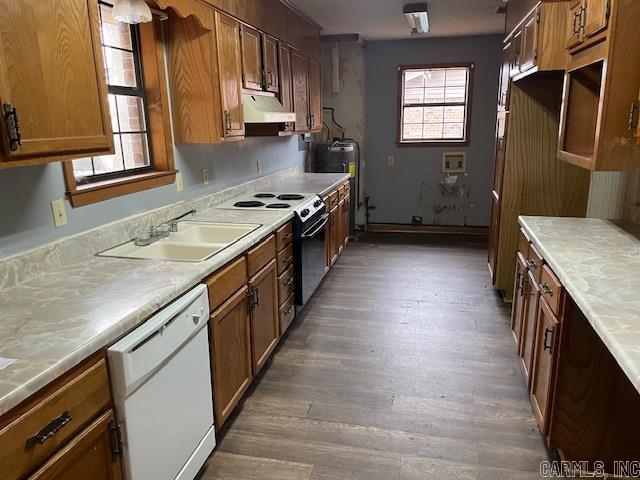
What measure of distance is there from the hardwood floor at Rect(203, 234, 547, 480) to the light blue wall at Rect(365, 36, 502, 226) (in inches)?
90.3

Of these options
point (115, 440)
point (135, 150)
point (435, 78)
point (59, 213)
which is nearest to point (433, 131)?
point (435, 78)

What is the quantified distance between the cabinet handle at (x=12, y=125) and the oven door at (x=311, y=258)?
1954 millimetres

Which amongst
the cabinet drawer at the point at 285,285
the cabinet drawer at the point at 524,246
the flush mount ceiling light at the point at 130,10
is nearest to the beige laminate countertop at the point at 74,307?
the cabinet drawer at the point at 285,285

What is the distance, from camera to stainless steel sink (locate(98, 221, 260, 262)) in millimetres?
2197

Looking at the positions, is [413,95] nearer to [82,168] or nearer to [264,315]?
[264,315]

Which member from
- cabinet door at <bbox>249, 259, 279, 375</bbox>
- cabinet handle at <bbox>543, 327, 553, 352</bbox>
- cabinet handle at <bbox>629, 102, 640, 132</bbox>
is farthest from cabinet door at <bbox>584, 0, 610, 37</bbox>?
cabinet door at <bbox>249, 259, 279, 375</bbox>

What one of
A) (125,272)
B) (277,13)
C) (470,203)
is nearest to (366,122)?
(470,203)

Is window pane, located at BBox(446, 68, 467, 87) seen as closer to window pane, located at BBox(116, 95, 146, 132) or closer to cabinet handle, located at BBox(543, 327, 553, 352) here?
window pane, located at BBox(116, 95, 146, 132)

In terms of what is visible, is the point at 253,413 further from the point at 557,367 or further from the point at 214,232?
the point at 557,367

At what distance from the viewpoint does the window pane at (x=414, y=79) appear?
600 cm

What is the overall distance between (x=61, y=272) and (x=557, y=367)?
2.01 metres

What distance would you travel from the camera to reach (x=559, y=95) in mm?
3338

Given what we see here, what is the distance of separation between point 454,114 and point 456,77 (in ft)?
1.49

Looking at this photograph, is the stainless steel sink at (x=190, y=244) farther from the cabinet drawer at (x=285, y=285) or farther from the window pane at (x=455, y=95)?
the window pane at (x=455, y=95)
